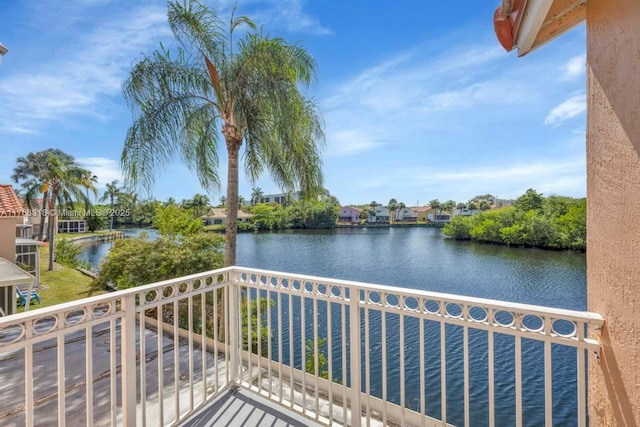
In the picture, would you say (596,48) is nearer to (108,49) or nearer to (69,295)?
(108,49)

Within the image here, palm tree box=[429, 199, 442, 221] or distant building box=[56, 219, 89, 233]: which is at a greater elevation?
palm tree box=[429, 199, 442, 221]

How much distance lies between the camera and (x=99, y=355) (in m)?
3.81

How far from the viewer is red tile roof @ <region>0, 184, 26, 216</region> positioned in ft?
26.8

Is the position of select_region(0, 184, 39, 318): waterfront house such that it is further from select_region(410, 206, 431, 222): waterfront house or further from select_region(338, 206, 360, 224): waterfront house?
select_region(410, 206, 431, 222): waterfront house

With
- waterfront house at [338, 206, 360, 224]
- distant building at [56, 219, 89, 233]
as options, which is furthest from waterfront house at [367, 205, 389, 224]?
distant building at [56, 219, 89, 233]

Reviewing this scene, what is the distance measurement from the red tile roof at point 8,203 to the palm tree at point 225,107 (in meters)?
6.36

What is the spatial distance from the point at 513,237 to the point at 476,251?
4838 millimetres

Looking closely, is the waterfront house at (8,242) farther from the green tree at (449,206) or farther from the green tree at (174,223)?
the green tree at (449,206)

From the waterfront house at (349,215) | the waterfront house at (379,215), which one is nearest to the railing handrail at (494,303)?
the waterfront house at (349,215)

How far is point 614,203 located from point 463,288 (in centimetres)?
1641

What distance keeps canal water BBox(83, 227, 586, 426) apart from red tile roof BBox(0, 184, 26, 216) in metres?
8.23

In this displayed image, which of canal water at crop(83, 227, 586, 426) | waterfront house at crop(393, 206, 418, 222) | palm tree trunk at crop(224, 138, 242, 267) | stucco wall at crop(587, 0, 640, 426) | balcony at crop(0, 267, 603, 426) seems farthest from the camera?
waterfront house at crop(393, 206, 418, 222)

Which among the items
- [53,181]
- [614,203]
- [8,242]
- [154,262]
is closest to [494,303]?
[614,203]

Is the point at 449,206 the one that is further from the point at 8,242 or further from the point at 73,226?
the point at 8,242
